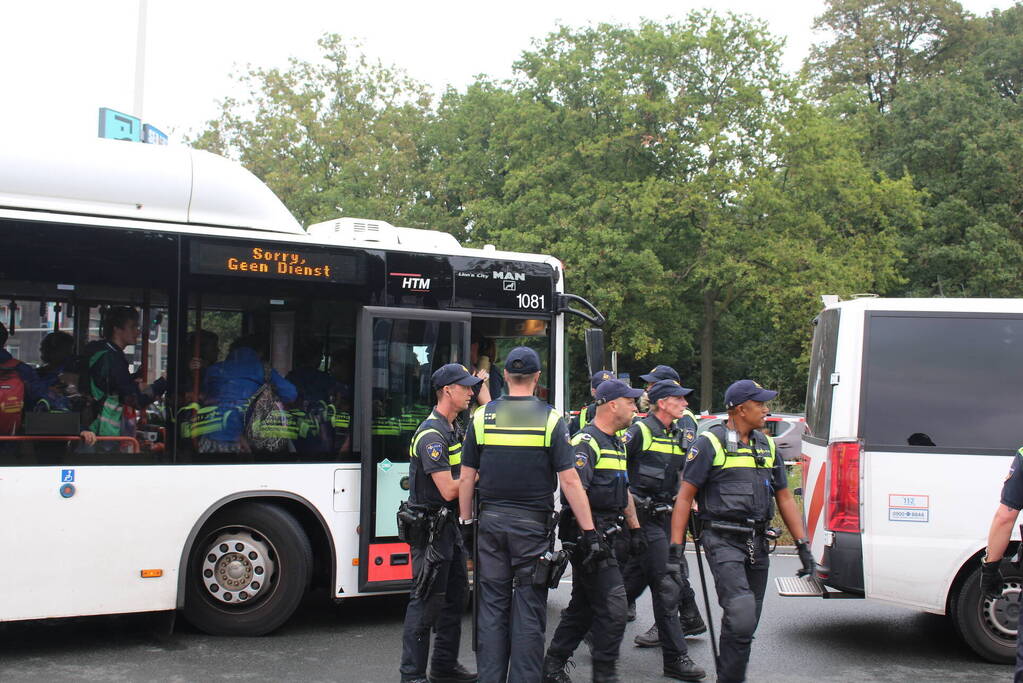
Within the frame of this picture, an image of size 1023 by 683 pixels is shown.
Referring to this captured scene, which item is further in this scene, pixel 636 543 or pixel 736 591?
pixel 636 543

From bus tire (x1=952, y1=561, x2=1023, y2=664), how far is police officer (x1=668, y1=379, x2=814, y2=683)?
1.56 meters

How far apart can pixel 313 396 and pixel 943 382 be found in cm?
442

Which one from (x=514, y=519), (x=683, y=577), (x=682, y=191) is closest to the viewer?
(x=514, y=519)

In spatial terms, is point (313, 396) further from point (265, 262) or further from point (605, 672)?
point (605, 672)

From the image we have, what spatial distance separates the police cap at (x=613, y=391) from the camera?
20.5ft

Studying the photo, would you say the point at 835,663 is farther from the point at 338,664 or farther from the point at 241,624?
the point at 241,624

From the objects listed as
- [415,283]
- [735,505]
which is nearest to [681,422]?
[735,505]

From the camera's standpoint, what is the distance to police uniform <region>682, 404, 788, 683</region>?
5.70 meters

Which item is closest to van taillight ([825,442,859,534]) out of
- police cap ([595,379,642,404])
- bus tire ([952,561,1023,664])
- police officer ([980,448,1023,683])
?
bus tire ([952,561,1023,664])

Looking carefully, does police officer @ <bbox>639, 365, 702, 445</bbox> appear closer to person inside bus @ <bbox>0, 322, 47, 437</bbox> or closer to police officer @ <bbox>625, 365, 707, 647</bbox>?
police officer @ <bbox>625, 365, 707, 647</bbox>

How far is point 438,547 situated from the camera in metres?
6.10

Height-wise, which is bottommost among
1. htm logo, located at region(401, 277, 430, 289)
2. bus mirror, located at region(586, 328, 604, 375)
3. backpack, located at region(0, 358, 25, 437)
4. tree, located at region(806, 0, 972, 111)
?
backpack, located at region(0, 358, 25, 437)

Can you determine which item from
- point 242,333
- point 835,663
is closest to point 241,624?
point 242,333

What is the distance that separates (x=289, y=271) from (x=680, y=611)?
152 inches
